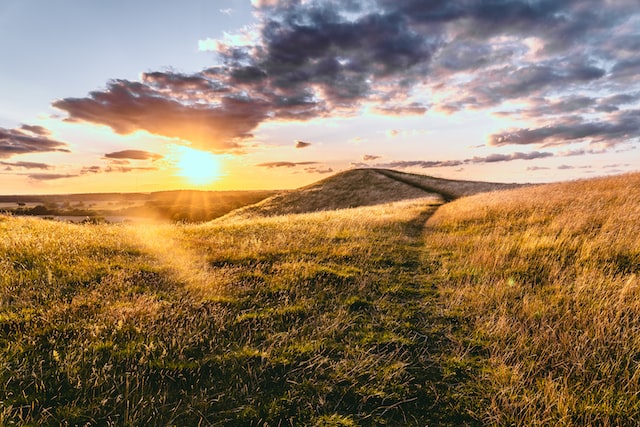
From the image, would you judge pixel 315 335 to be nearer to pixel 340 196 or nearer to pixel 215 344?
pixel 215 344

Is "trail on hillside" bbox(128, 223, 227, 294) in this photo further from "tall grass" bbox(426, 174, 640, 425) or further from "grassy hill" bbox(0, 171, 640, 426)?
"tall grass" bbox(426, 174, 640, 425)

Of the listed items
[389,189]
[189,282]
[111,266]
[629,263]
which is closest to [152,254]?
[111,266]

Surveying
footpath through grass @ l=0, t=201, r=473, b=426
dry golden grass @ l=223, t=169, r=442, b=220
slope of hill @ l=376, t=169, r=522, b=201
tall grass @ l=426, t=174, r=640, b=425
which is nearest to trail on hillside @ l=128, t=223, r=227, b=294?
footpath through grass @ l=0, t=201, r=473, b=426

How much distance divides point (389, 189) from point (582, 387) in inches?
2371

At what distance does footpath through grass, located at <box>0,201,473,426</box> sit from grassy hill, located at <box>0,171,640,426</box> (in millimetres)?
28

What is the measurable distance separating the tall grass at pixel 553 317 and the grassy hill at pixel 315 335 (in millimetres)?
36

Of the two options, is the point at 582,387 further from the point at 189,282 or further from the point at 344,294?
the point at 189,282

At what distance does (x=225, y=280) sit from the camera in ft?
25.2

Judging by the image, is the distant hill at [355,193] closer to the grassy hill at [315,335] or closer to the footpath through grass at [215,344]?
the grassy hill at [315,335]

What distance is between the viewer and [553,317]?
247 inches

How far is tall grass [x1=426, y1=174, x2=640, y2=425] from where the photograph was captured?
161 inches

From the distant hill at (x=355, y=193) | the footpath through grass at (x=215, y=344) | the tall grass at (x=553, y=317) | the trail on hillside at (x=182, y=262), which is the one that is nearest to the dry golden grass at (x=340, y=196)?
the distant hill at (x=355, y=193)

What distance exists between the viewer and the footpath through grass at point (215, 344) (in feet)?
12.8

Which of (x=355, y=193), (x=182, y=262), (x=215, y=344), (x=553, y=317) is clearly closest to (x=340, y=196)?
(x=355, y=193)
